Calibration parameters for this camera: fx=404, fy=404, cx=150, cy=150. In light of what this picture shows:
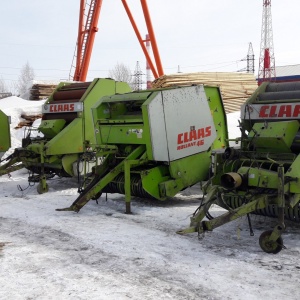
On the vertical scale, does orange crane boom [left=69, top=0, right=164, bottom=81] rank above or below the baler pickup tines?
above

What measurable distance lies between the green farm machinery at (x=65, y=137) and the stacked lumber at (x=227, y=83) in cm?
349

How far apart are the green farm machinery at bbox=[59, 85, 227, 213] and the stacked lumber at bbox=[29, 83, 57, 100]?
30.0 ft

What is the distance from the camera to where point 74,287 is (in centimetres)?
325

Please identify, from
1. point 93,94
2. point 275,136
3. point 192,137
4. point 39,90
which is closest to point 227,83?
point 93,94

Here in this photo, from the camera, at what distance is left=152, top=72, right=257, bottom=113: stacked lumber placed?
475 inches

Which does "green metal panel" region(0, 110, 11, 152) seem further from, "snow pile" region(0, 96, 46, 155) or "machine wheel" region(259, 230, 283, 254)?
"machine wheel" region(259, 230, 283, 254)

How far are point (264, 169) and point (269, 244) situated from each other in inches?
32.7

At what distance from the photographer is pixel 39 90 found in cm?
1542

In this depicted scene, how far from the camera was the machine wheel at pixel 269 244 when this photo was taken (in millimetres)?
3957

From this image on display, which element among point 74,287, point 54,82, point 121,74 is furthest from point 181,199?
point 121,74

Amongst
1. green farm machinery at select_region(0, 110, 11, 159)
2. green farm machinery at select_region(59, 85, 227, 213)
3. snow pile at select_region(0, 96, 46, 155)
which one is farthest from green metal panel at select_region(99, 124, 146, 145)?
snow pile at select_region(0, 96, 46, 155)

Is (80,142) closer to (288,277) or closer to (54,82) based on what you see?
(288,277)

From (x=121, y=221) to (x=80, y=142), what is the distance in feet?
10.9

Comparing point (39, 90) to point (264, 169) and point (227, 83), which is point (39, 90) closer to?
point (227, 83)
